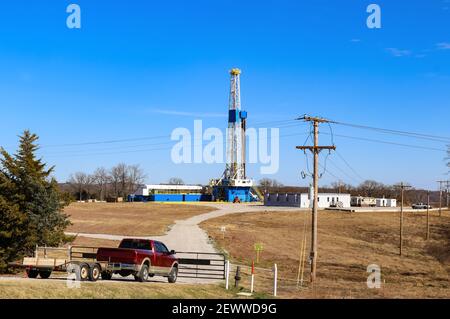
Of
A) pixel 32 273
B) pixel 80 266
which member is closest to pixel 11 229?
pixel 32 273

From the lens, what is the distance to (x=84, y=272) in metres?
21.7

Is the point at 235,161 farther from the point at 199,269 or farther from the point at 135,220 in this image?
the point at 199,269

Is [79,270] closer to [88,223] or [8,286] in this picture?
[8,286]

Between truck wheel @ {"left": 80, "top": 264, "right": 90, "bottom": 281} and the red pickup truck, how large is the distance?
0.91m

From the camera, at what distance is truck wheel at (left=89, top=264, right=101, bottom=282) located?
71.7ft

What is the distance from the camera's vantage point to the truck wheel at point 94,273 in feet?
71.7

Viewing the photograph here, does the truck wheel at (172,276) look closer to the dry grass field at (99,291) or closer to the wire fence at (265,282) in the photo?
the wire fence at (265,282)

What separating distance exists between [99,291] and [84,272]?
3346 millimetres

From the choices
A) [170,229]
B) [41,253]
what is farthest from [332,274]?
[170,229]
